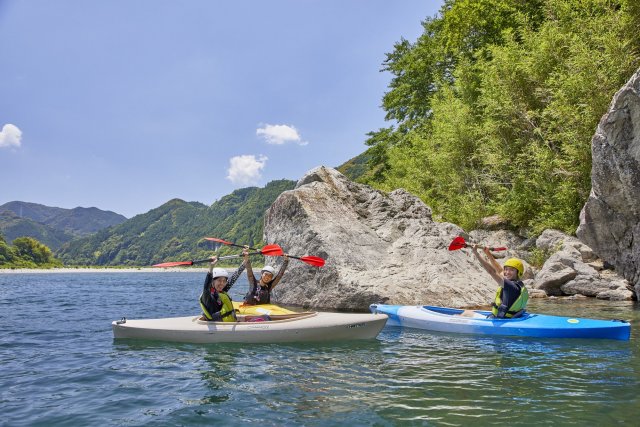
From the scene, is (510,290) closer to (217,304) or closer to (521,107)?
(217,304)

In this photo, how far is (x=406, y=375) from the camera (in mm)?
5266

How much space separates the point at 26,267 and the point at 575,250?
88.4 meters

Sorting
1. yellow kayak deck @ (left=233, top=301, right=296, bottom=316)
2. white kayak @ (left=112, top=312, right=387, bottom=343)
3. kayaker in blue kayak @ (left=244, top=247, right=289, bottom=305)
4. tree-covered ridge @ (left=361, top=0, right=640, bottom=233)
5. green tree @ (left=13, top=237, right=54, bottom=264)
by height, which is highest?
tree-covered ridge @ (left=361, top=0, right=640, bottom=233)

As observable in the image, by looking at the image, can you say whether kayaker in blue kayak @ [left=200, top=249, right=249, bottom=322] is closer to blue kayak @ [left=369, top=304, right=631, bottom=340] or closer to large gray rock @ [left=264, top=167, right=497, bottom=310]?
blue kayak @ [left=369, top=304, right=631, bottom=340]

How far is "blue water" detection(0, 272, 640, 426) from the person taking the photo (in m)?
3.95

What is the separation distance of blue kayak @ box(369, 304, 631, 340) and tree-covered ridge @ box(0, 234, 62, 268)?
84.8m

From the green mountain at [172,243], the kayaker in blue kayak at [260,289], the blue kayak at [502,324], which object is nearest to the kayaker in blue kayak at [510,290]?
the blue kayak at [502,324]

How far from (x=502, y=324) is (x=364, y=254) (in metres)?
4.25

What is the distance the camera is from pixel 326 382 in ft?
16.5

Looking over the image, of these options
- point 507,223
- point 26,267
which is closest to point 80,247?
point 26,267

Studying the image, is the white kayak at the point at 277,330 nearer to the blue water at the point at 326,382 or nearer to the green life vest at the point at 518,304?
the blue water at the point at 326,382

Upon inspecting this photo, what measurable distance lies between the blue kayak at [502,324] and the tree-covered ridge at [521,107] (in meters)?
8.06

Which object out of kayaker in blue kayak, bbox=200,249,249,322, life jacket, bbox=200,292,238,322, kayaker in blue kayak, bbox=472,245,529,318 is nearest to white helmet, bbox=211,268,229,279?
kayaker in blue kayak, bbox=200,249,249,322

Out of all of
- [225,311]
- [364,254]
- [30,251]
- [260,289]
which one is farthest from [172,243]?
[225,311]
